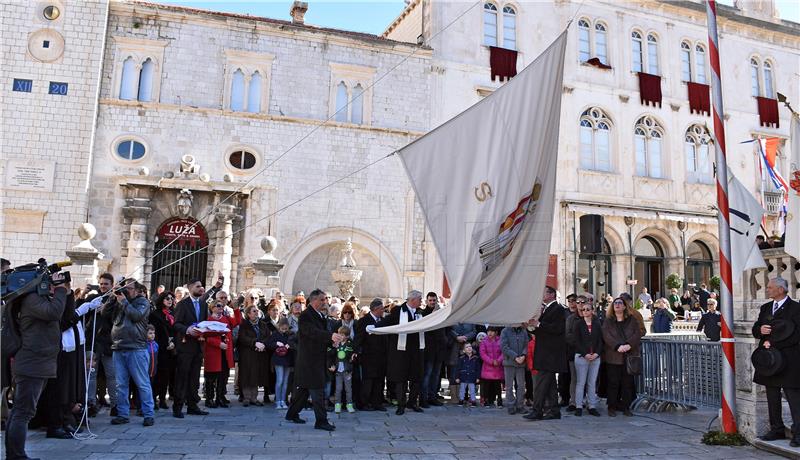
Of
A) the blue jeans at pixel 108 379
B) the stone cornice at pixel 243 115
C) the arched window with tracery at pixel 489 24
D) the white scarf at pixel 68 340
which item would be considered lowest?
the blue jeans at pixel 108 379

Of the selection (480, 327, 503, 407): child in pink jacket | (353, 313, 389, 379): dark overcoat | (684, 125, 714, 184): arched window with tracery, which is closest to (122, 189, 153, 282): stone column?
(353, 313, 389, 379): dark overcoat

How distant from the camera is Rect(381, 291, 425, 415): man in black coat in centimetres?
938

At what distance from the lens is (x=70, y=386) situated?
7066 mm

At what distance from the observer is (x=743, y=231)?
30.9ft

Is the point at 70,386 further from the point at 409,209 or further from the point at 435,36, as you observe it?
the point at 435,36

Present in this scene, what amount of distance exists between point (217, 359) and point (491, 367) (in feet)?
15.0

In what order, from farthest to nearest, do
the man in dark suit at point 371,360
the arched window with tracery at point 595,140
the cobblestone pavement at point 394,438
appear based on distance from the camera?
1. the arched window with tracery at point 595,140
2. the man in dark suit at point 371,360
3. the cobblestone pavement at point 394,438

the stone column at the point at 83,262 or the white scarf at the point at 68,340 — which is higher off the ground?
the stone column at the point at 83,262

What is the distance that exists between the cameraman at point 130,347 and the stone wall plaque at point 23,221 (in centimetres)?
1282

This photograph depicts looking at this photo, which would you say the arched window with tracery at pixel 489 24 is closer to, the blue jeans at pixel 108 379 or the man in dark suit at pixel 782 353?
the man in dark suit at pixel 782 353

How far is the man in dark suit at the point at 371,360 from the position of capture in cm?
975

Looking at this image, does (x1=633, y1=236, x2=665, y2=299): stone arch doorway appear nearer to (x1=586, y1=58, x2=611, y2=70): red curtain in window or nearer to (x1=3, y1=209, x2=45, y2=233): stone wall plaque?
(x1=586, y1=58, x2=611, y2=70): red curtain in window

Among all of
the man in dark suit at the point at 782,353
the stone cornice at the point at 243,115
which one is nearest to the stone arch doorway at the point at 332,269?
the stone cornice at the point at 243,115

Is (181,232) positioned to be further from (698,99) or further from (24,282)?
(698,99)
